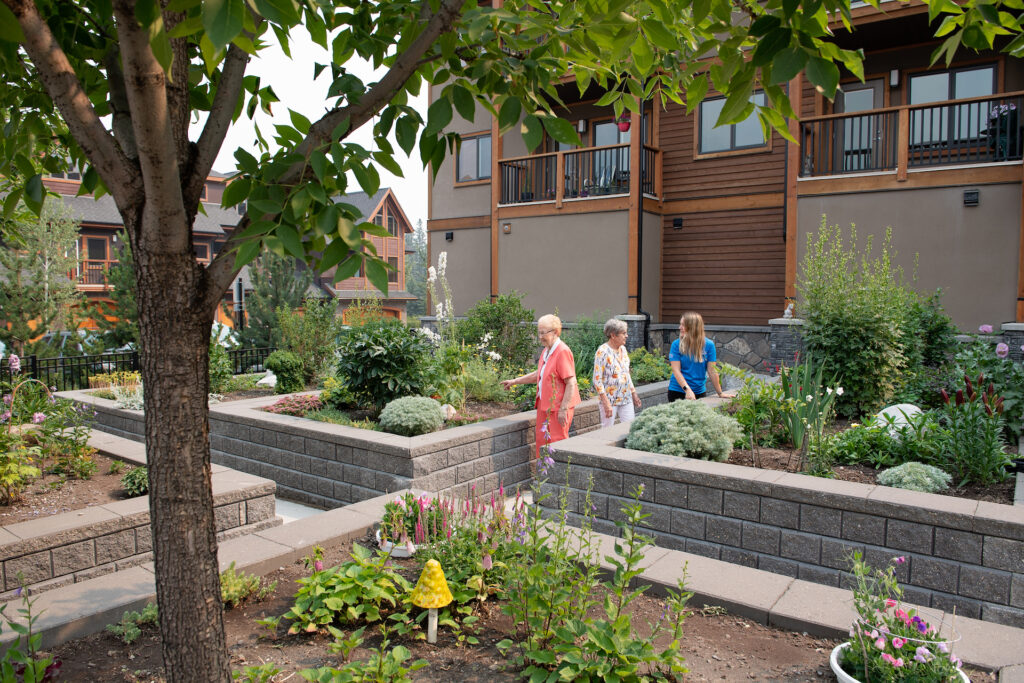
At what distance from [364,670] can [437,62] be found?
2.39m

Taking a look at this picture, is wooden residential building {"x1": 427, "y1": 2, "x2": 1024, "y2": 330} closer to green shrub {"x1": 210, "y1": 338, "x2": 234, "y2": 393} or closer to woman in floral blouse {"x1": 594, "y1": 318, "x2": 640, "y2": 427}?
woman in floral blouse {"x1": 594, "y1": 318, "x2": 640, "y2": 427}

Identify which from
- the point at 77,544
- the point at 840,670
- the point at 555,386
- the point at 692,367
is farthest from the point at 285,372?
the point at 840,670

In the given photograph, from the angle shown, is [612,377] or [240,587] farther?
[612,377]

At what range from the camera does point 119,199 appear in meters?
2.07

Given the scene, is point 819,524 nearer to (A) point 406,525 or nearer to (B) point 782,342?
(A) point 406,525

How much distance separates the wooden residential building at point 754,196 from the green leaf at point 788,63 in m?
8.82

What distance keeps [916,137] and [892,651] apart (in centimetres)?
1375

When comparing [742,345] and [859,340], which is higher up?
[859,340]

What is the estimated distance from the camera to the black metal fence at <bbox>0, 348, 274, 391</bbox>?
12422mm

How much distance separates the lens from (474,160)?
18.8m

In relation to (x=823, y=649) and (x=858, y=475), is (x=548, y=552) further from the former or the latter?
(x=858, y=475)

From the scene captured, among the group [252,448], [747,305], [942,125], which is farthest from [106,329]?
[942,125]

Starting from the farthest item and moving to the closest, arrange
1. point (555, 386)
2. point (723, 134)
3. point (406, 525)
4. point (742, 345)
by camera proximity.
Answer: point (723, 134)
point (742, 345)
point (555, 386)
point (406, 525)

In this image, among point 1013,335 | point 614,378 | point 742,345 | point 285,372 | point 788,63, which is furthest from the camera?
point 742,345
